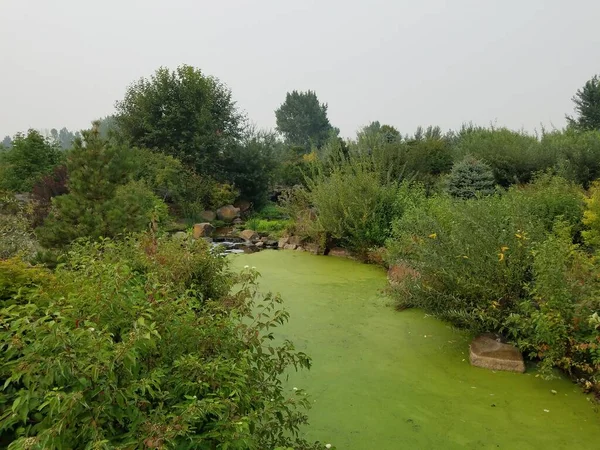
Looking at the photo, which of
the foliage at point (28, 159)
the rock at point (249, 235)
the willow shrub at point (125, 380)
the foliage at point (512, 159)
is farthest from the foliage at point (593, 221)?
the foliage at point (28, 159)

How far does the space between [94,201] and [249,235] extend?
6277 mm

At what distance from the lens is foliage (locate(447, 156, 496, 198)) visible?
9.92m

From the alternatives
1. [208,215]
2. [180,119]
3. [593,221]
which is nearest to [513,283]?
[593,221]

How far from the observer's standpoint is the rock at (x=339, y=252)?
8797 mm

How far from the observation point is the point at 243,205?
15453 millimetres

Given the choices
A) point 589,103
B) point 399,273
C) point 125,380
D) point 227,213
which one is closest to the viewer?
point 125,380

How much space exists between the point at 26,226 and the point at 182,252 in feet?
11.7

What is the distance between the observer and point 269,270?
299 inches

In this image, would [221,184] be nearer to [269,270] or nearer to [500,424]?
[269,270]

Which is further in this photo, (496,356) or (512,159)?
(512,159)

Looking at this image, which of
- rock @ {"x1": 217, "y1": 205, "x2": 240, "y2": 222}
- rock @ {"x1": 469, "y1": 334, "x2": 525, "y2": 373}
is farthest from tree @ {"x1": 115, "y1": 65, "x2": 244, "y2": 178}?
rock @ {"x1": 469, "y1": 334, "x2": 525, "y2": 373}

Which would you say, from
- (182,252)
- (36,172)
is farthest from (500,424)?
(36,172)

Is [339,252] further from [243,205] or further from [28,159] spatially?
[28,159]

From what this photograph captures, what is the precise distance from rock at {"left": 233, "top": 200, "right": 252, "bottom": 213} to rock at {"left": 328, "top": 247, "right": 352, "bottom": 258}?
21.9 ft
